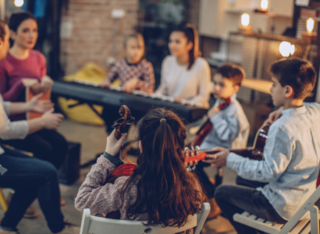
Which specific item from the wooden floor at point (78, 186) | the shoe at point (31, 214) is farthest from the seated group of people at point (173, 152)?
A: the shoe at point (31, 214)

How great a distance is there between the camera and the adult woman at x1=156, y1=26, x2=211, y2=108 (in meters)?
3.06

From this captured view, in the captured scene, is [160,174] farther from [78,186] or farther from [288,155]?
[78,186]

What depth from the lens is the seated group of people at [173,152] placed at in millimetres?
1303

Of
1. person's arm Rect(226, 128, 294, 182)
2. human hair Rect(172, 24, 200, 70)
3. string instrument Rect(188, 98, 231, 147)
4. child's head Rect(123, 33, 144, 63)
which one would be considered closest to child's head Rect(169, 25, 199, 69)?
human hair Rect(172, 24, 200, 70)

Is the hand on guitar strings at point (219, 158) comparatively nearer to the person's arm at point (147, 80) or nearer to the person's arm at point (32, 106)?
the person's arm at point (32, 106)

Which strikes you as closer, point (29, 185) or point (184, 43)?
point (29, 185)

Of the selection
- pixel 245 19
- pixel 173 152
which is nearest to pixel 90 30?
pixel 245 19

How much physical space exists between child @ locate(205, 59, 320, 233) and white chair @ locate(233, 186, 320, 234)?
0.14 feet

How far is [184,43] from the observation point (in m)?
3.06

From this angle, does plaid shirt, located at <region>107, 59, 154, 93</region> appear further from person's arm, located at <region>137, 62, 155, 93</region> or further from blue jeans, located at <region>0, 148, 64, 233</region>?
blue jeans, located at <region>0, 148, 64, 233</region>

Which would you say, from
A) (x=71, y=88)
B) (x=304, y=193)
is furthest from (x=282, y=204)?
(x=71, y=88)

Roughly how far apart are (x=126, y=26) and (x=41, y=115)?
301 centimetres

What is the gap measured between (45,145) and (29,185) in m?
0.50

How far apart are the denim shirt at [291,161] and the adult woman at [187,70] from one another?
139cm
